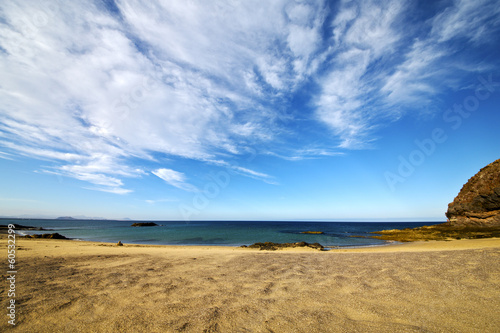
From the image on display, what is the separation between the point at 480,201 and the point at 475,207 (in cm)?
160

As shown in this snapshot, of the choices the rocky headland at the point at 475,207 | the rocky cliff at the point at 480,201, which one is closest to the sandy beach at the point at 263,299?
the rocky headland at the point at 475,207

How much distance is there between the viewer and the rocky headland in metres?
37.2

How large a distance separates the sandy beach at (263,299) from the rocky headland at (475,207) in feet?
113

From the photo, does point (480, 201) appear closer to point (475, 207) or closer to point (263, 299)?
point (475, 207)

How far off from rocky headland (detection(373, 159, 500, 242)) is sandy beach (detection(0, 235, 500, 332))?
3444 cm

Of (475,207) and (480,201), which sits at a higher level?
(480,201)

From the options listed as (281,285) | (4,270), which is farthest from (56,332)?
(4,270)

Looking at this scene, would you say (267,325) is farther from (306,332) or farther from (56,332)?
(56,332)

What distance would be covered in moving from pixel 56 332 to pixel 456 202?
68393mm

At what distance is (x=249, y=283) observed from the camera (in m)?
6.90

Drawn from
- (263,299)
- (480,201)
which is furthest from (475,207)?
(263,299)

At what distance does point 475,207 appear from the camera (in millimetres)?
41812

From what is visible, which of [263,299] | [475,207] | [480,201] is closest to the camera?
[263,299]

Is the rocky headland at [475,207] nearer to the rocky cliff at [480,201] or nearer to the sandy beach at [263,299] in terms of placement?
the rocky cliff at [480,201]
